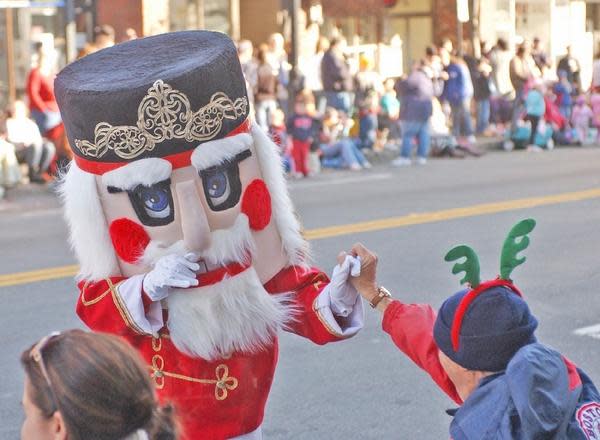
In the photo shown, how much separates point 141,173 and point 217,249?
341mm

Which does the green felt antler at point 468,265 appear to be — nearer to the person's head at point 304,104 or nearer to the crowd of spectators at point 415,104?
the crowd of spectators at point 415,104

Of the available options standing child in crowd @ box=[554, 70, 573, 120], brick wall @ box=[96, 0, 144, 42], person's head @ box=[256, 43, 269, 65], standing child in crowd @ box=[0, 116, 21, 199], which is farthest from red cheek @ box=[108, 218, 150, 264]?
standing child in crowd @ box=[554, 70, 573, 120]

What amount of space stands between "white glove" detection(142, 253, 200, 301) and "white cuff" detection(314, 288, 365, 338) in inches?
17.0

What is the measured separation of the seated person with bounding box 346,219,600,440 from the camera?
303 cm

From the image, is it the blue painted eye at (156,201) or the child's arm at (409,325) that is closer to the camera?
the child's arm at (409,325)

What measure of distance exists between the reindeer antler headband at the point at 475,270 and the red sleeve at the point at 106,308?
111 centimetres

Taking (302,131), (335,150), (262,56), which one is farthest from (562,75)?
(302,131)

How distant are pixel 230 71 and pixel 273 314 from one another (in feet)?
2.62

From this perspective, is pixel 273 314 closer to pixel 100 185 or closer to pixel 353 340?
pixel 100 185

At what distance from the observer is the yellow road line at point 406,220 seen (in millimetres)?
10258

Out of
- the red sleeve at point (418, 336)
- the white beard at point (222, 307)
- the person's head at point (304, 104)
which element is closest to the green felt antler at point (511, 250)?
the red sleeve at point (418, 336)

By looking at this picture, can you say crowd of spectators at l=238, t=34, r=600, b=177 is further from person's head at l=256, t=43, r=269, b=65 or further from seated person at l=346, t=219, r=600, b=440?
seated person at l=346, t=219, r=600, b=440

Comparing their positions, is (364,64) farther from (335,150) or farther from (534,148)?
(335,150)

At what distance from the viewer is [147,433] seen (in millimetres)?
2684
